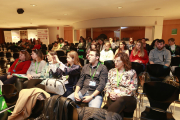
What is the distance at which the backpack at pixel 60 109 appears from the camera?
123 cm

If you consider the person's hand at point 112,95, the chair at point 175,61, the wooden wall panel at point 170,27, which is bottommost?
the person's hand at point 112,95

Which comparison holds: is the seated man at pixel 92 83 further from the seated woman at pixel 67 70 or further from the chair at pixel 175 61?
the chair at pixel 175 61

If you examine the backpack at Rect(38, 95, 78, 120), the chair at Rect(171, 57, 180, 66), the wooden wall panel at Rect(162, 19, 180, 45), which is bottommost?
the backpack at Rect(38, 95, 78, 120)

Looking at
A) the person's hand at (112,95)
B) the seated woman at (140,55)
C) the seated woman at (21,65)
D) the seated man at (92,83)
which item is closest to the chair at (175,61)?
the seated woman at (140,55)

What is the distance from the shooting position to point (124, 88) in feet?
6.95

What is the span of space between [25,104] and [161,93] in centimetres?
191

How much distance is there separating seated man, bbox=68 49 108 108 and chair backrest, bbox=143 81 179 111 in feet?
2.43

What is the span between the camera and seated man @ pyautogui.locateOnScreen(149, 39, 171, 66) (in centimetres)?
373

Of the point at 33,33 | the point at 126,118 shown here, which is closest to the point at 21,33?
the point at 33,33

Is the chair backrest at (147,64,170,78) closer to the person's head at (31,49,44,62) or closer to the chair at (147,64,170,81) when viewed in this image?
the chair at (147,64,170,81)

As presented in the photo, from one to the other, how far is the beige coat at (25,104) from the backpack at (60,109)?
0.39 m

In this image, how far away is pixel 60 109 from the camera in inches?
49.1

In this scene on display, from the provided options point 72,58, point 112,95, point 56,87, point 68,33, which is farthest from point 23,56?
point 68,33

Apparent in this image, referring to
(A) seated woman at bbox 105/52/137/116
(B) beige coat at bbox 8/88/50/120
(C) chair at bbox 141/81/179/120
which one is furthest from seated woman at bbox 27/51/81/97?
(C) chair at bbox 141/81/179/120
